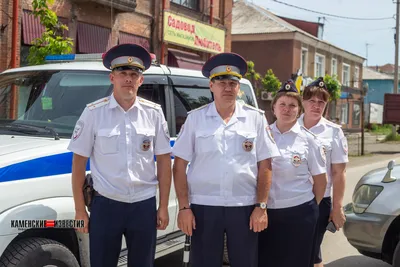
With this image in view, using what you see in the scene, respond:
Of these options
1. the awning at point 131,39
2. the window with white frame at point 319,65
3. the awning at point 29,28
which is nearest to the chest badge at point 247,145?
the awning at point 29,28

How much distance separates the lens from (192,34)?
18922 mm

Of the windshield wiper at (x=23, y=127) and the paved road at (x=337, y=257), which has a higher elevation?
the windshield wiper at (x=23, y=127)

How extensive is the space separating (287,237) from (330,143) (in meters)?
0.90

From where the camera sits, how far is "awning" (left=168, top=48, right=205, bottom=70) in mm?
17859

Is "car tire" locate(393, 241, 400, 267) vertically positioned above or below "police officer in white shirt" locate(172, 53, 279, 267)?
below

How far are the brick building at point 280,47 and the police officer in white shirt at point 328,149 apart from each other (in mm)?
23799

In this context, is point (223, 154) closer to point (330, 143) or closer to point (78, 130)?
point (78, 130)

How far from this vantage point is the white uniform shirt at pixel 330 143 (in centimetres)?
388

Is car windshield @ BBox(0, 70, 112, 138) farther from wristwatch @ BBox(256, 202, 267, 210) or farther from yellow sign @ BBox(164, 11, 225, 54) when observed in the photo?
yellow sign @ BBox(164, 11, 225, 54)

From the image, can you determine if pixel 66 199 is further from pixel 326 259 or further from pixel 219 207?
pixel 326 259

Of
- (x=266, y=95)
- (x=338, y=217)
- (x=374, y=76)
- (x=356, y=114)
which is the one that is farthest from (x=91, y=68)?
(x=374, y=76)

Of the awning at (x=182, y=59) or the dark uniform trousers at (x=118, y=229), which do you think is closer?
the dark uniform trousers at (x=118, y=229)

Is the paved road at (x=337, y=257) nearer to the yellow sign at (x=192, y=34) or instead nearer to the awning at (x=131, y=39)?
the awning at (x=131, y=39)

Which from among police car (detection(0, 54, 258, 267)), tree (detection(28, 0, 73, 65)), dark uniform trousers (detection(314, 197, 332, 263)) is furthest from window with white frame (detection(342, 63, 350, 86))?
dark uniform trousers (detection(314, 197, 332, 263))
